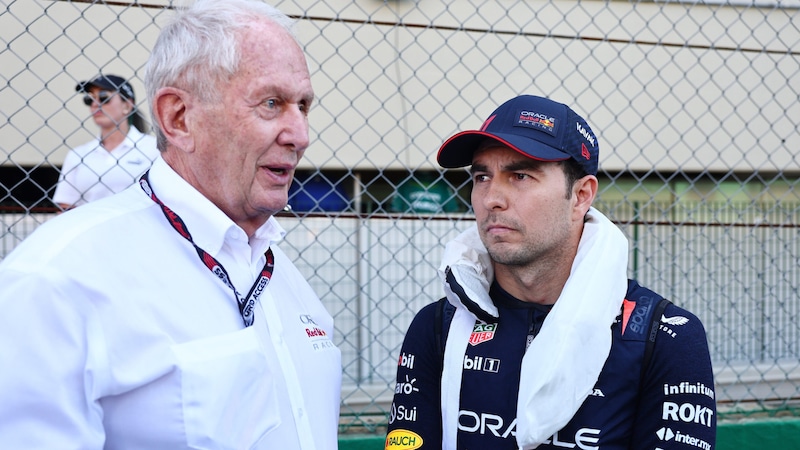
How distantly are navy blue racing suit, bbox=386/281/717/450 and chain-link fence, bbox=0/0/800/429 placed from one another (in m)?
1.72

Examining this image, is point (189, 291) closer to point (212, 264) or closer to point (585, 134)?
point (212, 264)

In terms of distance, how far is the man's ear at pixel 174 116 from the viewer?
1.57 m

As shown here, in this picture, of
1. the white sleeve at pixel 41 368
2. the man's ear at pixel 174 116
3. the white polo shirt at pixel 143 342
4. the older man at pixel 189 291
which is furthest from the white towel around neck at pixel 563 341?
the white sleeve at pixel 41 368

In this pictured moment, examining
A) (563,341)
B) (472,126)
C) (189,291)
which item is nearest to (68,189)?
(189,291)

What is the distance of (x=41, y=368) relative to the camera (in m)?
1.25

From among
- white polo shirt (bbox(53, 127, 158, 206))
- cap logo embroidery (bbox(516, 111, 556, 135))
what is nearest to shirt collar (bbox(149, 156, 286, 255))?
cap logo embroidery (bbox(516, 111, 556, 135))

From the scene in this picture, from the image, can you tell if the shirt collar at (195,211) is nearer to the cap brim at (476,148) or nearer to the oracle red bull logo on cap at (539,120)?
the cap brim at (476,148)

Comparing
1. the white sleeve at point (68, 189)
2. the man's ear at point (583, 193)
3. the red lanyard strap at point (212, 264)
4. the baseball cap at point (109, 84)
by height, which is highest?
the baseball cap at point (109, 84)

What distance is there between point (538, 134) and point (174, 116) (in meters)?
0.97

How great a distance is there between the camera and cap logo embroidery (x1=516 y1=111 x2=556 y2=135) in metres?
1.99

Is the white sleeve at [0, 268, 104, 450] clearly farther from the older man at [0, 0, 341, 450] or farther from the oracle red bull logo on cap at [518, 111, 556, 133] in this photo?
the oracle red bull logo on cap at [518, 111, 556, 133]

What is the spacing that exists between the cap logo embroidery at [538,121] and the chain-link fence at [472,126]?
2.12m

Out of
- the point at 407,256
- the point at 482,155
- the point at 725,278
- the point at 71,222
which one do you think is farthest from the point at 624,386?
the point at 725,278

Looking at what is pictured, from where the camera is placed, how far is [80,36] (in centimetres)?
627
